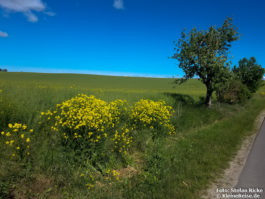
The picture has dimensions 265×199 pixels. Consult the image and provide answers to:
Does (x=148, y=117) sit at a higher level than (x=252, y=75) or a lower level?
lower

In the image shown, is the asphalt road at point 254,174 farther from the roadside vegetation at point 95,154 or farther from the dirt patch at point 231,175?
the roadside vegetation at point 95,154

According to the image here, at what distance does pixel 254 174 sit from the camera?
4023 mm

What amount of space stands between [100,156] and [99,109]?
1.39m

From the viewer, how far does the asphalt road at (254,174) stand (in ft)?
11.1

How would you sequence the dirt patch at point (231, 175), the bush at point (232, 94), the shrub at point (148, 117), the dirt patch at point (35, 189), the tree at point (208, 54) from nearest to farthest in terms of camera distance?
the dirt patch at point (35, 189) → the dirt patch at point (231, 175) → the shrub at point (148, 117) → the tree at point (208, 54) → the bush at point (232, 94)

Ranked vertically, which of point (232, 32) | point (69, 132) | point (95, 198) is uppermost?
point (232, 32)

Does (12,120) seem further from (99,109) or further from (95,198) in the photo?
(95,198)

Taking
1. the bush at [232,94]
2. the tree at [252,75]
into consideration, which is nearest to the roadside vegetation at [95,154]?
the bush at [232,94]

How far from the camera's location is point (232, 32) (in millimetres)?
12242

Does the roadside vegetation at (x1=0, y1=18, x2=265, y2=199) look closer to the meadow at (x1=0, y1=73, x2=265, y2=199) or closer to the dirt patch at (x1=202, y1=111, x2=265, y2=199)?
the meadow at (x1=0, y1=73, x2=265, y2=199)

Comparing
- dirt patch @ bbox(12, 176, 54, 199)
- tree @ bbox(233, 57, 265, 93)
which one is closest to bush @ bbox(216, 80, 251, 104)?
tree @ bbox(233, 57, 265, 93)

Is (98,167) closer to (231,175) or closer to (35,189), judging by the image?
(35,189)

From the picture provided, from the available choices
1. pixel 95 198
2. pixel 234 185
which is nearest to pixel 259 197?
pixel 234 185

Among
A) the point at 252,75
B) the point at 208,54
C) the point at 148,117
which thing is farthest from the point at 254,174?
the point at 252,75
